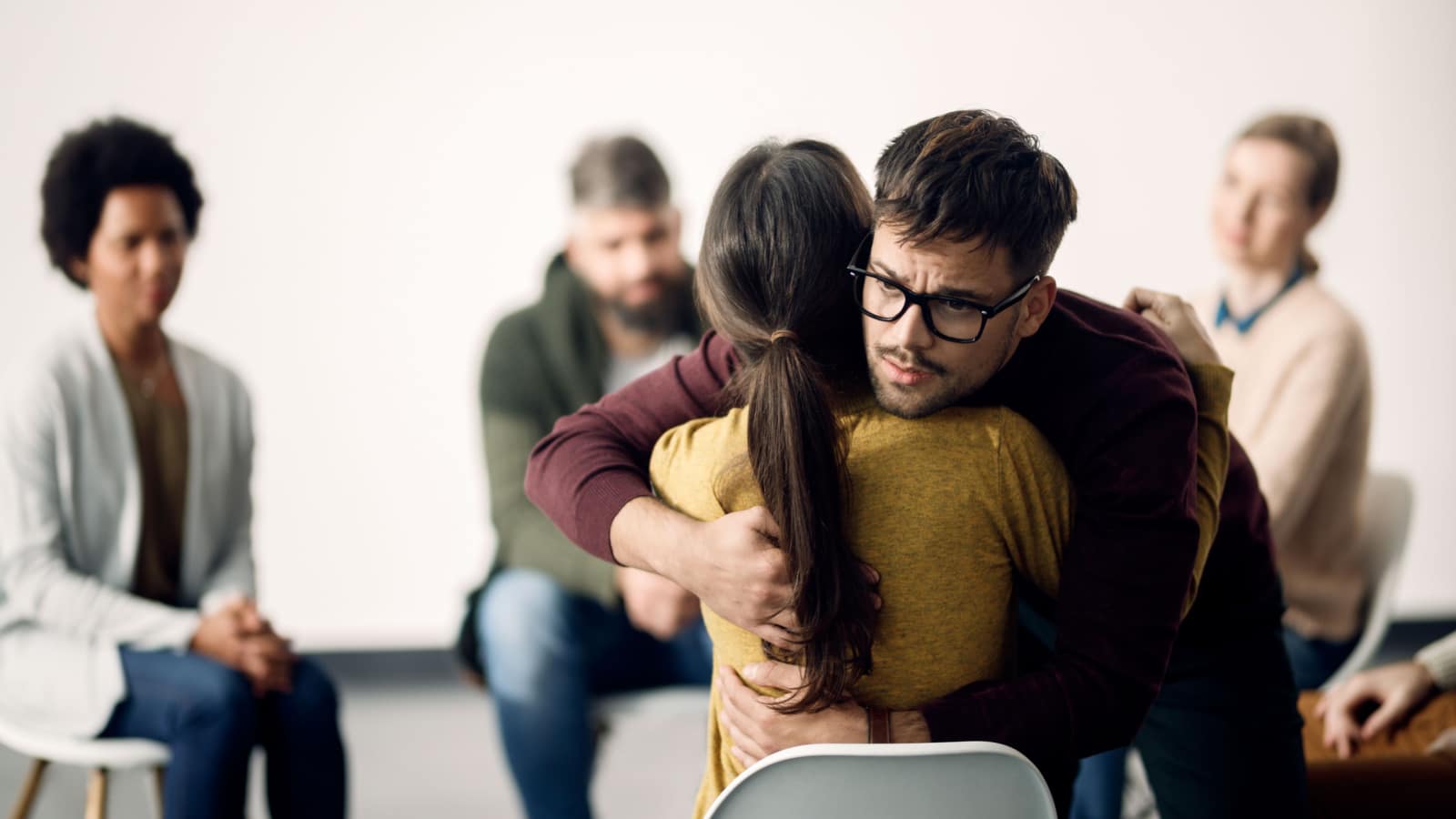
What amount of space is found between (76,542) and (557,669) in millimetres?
809

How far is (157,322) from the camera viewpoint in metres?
1.97

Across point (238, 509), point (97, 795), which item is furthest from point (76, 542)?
point (97, 795)

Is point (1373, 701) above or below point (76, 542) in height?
below

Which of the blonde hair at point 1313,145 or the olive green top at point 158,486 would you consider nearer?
the olive green top at point 158,486

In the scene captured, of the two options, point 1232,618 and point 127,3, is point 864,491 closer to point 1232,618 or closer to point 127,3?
point 1232,618

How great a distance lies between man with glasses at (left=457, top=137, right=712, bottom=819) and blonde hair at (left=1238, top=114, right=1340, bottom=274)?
1.18 meters

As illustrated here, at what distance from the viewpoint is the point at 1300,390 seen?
1.94m

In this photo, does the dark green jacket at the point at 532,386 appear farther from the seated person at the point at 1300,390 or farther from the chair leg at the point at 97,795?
the seated person at the point at 1300,390

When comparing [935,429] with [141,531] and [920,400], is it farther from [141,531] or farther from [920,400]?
[141,531]

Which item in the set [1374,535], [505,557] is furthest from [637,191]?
[1374,535]

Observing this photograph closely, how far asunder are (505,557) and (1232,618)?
4.25 feet

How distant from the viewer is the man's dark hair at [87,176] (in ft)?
6.10

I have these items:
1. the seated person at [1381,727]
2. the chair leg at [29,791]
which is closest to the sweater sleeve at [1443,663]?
the seated person at [1381,727]

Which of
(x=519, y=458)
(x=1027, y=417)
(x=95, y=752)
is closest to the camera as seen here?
(x=1027, y=417)
